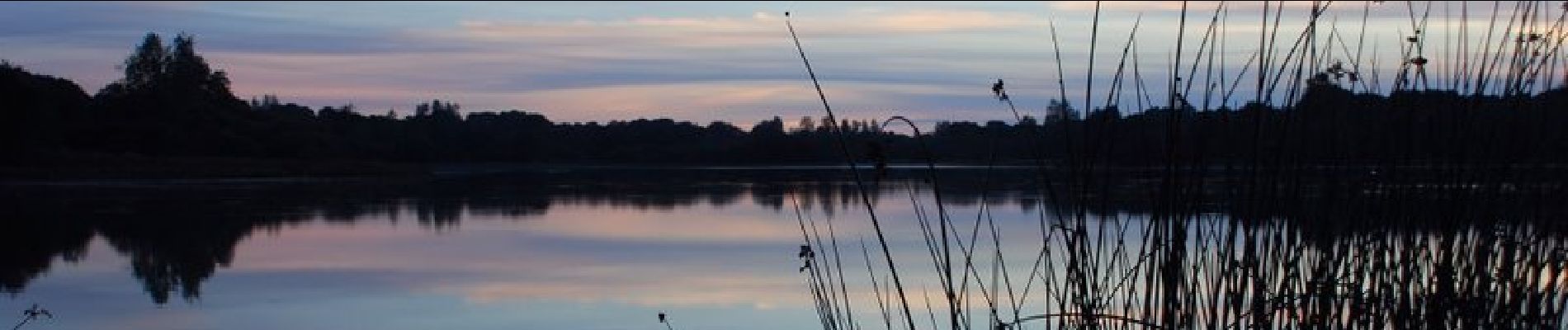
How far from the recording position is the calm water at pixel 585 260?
3.41 meters

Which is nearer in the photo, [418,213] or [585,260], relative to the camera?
[585,260]

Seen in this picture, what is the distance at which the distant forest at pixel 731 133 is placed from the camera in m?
3.32

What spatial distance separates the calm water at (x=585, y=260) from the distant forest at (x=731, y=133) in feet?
0.52

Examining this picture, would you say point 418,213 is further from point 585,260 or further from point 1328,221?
point 1328,221

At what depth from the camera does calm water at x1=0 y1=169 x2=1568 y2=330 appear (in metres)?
3.41

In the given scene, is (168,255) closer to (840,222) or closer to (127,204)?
(840,222)

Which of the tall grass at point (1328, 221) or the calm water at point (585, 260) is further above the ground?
the tall grass at point (1328, 221)

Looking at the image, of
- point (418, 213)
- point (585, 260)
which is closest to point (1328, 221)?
point (585, 260)

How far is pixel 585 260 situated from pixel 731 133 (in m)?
74.6

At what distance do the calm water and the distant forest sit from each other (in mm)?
159

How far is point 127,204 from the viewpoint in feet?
75.0

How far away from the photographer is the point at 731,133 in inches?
3447

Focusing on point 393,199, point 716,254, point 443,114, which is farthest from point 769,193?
point 443,114

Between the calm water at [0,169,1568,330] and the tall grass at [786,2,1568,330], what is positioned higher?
the tall grass at [786,2,1568,330]
